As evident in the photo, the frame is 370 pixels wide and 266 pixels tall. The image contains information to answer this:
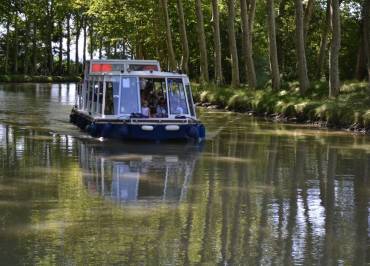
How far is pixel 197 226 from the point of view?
424 inches

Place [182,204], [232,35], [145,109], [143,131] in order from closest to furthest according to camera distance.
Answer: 1. [182,204]
2. [143,131]
3. [145,109]
4. [232,35]

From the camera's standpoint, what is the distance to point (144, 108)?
932 inches

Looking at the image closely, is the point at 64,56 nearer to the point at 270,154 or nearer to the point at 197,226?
the point at 270,154

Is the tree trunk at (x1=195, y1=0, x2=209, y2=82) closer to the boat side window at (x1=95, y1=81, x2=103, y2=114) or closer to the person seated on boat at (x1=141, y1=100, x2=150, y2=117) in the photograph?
the boat side window at (x1=95, y1=81, x2=103, y2=114)

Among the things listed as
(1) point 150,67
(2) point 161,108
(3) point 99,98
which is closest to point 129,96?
(2) point 161,108

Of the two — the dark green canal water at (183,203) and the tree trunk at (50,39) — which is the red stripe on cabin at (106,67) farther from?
the tree trunk at (50,39)

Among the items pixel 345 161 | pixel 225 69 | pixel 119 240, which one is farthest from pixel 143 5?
pixel 119 240

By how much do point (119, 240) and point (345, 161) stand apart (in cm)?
1058

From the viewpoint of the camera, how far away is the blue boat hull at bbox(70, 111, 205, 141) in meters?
22.2

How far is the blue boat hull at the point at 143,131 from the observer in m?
22.2

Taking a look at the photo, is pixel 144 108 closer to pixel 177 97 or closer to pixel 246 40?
pixel 177 97

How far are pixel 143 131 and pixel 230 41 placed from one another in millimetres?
24156

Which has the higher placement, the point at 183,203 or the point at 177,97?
the point at 177,97

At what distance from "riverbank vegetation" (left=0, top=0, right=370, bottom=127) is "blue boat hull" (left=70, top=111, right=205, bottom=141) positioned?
26.9ft
